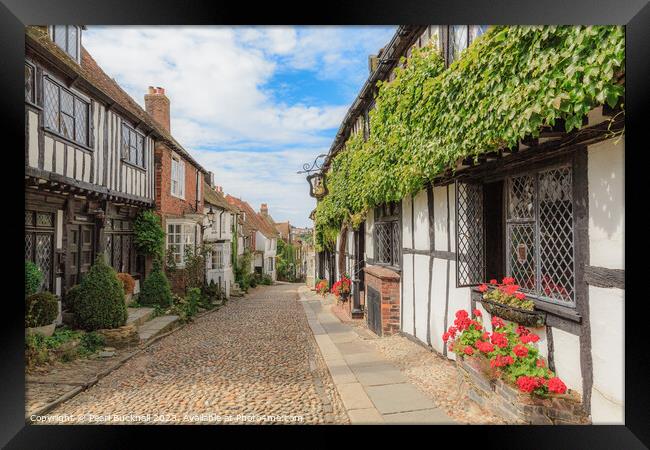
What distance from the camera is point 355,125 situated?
9.45 metres

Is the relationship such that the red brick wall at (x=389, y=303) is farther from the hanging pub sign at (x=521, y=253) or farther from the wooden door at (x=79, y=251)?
the wooden door at (x=79, y=251)

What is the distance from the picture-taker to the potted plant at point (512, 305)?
3182 mm

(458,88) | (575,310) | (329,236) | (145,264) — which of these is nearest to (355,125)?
(329,236)

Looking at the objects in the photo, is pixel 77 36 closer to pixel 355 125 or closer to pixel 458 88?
pixel 355 125

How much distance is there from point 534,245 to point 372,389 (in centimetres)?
229

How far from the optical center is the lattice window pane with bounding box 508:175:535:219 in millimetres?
3656

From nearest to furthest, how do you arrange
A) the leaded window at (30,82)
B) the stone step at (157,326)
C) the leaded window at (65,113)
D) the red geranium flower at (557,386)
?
the red geranium flower at (557,386)
the leaded window at (30,82)
the leaded window at (65,113)
the stone step at (157,326)

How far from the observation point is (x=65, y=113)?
6434 millimetres

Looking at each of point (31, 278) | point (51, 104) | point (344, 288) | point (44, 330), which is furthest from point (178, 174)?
point (44, 330)

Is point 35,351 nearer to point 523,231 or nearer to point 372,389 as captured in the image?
point 372,389

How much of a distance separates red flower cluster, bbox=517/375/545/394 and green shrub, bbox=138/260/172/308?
29.1ft

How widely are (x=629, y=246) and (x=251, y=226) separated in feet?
94.8
